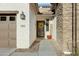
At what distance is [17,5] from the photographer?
15.5m

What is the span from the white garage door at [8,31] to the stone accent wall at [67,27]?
4701mm

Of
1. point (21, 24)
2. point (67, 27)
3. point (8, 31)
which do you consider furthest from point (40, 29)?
point (67, 27)

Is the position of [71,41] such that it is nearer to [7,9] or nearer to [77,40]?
[77,40]

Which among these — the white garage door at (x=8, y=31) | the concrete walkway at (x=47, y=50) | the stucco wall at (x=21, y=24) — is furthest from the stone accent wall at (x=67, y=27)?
the white garage door at (x=8, y=31)

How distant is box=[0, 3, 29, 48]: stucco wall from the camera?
15.5 metres

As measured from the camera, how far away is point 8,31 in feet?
52.7

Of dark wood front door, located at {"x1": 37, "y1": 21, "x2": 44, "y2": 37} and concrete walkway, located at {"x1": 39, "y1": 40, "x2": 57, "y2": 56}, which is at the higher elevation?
dark wood front door, located at {"x1": 37, "y1": 21, "x2": 44, "y2": 37}

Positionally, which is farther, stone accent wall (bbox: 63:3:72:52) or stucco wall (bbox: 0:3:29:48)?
stucco wall (bbox: 0:3:29:48)

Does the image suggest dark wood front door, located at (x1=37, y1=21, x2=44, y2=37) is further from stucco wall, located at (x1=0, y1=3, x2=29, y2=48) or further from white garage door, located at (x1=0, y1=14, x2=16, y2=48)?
stucco wall, located at (x1=0, y1=3, x2=29, y2=48)

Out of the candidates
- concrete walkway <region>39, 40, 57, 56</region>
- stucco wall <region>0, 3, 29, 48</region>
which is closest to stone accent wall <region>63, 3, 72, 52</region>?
concrete walkway <region>39, 40, 57, 56</region>

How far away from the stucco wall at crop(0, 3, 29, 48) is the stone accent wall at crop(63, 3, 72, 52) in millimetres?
3906

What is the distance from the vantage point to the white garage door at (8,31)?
16.0 meters

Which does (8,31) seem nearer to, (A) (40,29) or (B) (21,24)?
(B) (21,24)

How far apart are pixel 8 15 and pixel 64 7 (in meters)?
5.07
